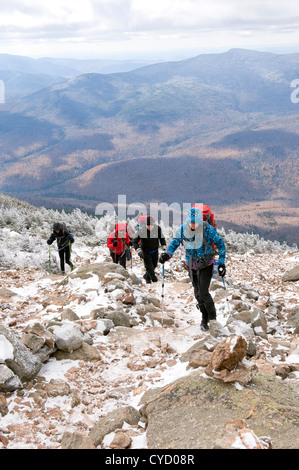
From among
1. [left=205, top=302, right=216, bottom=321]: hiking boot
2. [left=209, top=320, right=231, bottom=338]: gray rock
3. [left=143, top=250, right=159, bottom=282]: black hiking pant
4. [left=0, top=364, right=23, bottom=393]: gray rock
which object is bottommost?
[left=143, top=250, right=159, bottom=282]: black hiking pant

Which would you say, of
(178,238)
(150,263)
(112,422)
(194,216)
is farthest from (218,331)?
(150,263)

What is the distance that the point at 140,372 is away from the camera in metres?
5.76

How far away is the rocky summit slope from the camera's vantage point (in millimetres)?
3725

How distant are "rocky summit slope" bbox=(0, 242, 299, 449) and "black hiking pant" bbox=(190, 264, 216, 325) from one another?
0.51 m

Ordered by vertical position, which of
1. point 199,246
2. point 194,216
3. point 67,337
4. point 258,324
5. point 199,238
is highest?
point 194,216

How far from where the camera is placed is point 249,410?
12.3 feet

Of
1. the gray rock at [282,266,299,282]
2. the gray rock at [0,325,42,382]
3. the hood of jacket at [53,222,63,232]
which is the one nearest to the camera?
the gray rock at [0,325,42,382]

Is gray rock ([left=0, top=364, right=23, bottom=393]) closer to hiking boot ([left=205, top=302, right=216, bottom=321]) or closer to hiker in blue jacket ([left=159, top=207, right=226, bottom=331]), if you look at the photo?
hiker in blue jacket ([left=159, top=207, right=226, bottom=331])

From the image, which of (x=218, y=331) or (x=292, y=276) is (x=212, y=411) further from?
(x=292, y=276)

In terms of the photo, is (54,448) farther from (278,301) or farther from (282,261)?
(282,261)

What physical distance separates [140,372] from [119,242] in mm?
6325

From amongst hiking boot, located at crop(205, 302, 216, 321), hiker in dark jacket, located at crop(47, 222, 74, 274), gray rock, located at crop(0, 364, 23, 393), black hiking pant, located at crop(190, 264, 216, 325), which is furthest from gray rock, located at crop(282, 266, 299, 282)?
gray rock, located at crop(0, 364, 23, 393)

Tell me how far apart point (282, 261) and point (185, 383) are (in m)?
14.8
